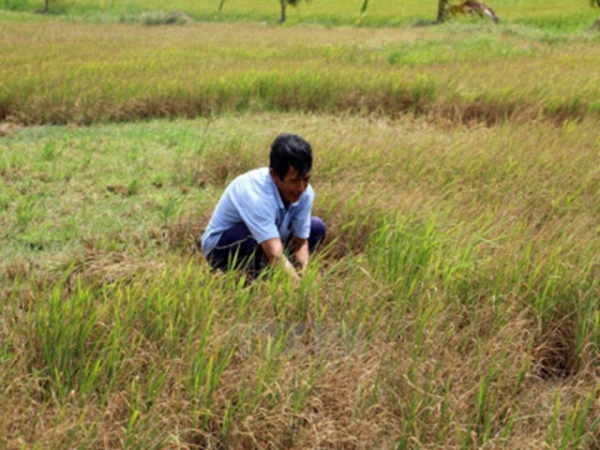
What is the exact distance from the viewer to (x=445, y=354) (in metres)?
2.33

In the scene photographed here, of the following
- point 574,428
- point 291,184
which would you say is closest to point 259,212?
point 291,184

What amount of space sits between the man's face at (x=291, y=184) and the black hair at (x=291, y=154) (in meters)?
0.02

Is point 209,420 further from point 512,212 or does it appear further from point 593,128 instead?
point 593,128

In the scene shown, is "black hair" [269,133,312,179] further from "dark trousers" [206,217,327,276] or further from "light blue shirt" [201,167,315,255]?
"dark trousers" [206,217,327,276]

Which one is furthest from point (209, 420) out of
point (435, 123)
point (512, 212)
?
point (435, 123)

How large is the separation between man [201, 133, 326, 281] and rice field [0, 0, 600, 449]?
0.16 metres

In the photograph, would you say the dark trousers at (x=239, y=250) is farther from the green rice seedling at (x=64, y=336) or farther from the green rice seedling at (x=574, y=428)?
the green rice seedling at (x=574, y=428)

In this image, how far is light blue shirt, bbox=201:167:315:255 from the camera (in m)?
2.86

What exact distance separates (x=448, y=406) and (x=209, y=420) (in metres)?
0.73

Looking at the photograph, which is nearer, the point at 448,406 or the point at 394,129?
the point at 448,406

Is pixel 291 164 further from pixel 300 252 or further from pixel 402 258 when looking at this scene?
pixel 402 258

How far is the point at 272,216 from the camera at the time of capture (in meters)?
2.88

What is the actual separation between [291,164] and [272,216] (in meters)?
0.25

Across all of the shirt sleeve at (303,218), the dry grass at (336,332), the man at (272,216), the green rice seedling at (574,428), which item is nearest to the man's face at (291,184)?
the man at (272,216)
